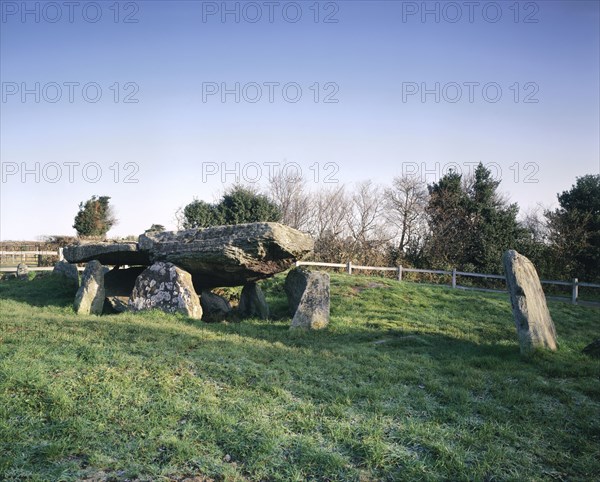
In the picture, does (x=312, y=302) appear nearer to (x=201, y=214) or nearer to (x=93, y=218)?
(x=201, y=214)

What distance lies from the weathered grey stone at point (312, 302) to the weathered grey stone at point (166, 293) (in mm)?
2976

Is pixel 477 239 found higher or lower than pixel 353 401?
higher

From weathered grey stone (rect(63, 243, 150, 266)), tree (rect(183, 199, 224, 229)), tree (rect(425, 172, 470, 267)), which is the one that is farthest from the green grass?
tree (rect(425, 172, 470, 267))

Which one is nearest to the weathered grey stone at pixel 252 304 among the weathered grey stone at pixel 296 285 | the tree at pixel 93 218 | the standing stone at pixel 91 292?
the weathered grey stone at pixel 296 285

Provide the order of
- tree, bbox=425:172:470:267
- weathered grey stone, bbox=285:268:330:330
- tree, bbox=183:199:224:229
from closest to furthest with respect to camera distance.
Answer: weathered grey stone, bbox=285:268:330:330 → tree, bbox=183:199:224:229 → tree, bbox=425:172:470:267

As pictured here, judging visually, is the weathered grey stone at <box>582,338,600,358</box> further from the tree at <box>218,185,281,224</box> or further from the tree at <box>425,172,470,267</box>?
the tree at <box>218,185,281,224</box>

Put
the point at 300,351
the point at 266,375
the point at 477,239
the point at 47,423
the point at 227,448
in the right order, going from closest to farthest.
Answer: the point at 227,448 < the point at 47,423 < the point at 266,375 < the point at 300,351 < the point at 477,239

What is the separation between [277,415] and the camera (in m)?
5.65

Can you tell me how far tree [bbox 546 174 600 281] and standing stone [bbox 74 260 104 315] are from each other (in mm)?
23930

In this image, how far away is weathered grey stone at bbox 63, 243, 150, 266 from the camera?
14.1 m

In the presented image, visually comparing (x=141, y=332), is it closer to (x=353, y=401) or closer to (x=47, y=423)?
(x=47, y=423)

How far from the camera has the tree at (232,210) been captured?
26.7 m

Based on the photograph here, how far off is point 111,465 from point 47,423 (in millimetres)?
1223

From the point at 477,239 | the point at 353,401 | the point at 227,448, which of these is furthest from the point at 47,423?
the point at 477,239
